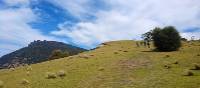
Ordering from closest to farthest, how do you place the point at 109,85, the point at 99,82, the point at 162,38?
1. the point at 109,85
2. the point at 99,82
3. the point at 162,38

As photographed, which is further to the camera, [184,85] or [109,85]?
A: [109,85]

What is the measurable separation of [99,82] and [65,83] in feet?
12.6

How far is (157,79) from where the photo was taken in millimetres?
33469

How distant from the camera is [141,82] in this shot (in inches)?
1281

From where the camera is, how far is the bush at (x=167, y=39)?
82.7 metres

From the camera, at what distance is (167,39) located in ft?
274

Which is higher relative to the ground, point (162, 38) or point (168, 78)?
point (162, 38)

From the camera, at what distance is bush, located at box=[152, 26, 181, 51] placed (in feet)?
271

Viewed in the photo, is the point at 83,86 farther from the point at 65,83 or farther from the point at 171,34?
the point at 171,34

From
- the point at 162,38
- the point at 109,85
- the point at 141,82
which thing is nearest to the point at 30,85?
the point at 109,85

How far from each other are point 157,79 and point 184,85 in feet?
16.7

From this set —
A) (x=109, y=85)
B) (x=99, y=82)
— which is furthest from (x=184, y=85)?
(x=99, y=82)

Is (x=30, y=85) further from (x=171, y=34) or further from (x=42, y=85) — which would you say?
(x=171, y=34)

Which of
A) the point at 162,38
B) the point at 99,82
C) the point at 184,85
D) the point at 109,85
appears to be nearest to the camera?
the point at 184,85
